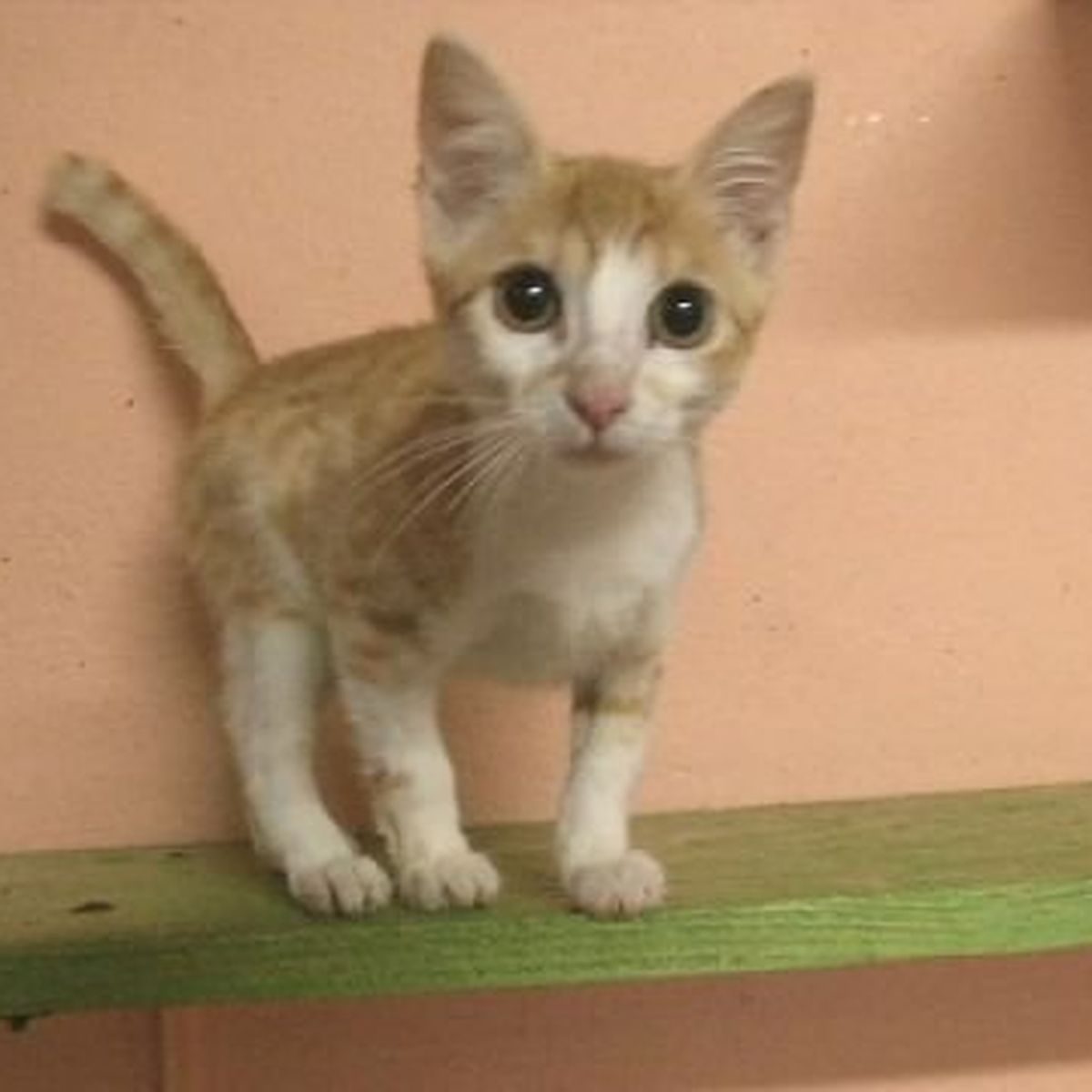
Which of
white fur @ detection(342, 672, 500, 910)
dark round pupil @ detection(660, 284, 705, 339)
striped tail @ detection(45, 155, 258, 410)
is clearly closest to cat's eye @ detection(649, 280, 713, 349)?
dark round pupil @ detection(660, 284, 705, 339)

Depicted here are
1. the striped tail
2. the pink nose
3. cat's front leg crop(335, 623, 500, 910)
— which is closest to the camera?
the pink nose

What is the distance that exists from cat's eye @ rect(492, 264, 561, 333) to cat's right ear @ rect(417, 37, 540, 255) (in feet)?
0.16

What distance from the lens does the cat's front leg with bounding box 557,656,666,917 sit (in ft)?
2.81

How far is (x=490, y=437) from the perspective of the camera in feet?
2.71

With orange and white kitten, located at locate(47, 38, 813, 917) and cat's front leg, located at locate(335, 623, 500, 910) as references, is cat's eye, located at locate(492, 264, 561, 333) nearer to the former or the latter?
orange and white kitten, located at locate(47, 38, 813, 917)

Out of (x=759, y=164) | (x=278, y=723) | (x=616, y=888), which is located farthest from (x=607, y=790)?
(x=759, y=164)

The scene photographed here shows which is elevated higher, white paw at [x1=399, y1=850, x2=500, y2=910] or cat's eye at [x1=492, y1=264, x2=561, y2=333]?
cat's eye at [x1=492, y1=264, x2=561, y2=333]

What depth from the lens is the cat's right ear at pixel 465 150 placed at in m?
0.84

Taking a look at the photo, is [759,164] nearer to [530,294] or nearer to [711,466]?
[530,294]

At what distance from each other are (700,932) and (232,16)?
59 centimetres

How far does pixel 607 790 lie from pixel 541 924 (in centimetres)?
9

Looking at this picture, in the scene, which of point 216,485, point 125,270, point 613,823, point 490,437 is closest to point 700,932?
point 613,823

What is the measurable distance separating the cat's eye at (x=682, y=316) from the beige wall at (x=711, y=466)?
0.96ft

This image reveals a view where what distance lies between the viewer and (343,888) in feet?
2.85
